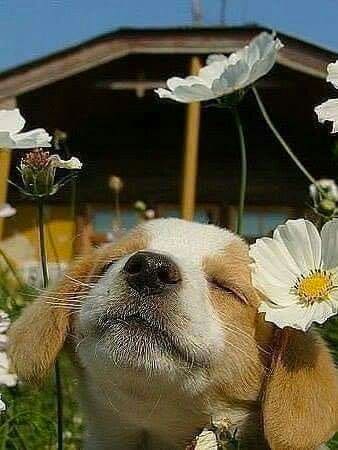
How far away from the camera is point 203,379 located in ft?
6.82

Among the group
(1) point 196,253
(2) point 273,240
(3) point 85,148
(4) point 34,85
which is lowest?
(3) point 85,148

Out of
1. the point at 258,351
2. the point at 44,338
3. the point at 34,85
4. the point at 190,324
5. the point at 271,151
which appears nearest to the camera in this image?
the point at 190,324

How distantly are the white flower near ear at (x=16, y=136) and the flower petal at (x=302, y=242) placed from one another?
0.50m

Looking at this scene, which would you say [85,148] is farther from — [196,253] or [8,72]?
[196,253]

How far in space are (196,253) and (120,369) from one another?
1.29 ft

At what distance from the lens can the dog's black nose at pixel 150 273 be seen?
6.51ft

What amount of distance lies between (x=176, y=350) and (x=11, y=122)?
565 mm

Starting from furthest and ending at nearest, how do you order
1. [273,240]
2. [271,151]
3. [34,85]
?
[271,151] → [34,85] → [273,240]

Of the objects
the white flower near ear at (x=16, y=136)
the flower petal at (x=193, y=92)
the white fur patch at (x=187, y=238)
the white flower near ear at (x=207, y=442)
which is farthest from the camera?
the flower petal at (x=193, y=92)

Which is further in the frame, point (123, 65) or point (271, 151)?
point (271, 151)

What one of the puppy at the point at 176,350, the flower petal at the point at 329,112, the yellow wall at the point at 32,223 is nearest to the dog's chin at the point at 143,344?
the puppy at the point at 176,350

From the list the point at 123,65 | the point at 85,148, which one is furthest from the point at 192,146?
the point at 85,148

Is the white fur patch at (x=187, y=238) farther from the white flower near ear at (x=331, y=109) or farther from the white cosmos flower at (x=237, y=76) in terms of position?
the white flower near ear at (x=331, y=109)

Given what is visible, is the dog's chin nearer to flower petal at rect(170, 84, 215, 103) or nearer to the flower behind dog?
the flower behind dog
